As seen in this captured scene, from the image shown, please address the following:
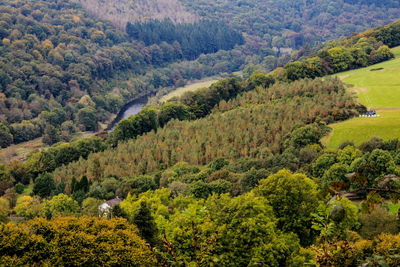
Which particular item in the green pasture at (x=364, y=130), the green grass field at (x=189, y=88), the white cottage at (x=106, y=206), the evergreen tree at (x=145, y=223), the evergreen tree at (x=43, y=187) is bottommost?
the green grass field at (x=189, y=88)

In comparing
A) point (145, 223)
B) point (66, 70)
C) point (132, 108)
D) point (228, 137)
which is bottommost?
point (132, 108)

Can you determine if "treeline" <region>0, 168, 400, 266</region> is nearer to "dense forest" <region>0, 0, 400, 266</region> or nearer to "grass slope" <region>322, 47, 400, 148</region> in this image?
"dense forest" <region>0, 0, 400, 266</region>

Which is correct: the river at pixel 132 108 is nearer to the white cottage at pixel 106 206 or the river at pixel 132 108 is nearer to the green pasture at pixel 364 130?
the white cottage at pixel 106 206

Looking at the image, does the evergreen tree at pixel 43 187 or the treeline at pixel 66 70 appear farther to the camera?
the treeline at pixel 66 70

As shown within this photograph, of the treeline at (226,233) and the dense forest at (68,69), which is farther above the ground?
the treeline at (226,233)

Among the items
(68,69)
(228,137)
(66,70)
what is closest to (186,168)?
(228,137)

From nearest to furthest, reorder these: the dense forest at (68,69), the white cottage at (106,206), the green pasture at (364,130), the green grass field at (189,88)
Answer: the white cottage at (106,206) → the green pasture at (364,130) → the dense forest at (68,69) → the green grass field at (189,88)

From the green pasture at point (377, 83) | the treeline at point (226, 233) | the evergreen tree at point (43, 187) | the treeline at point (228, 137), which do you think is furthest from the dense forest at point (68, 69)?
the treeline at point (226, 233)

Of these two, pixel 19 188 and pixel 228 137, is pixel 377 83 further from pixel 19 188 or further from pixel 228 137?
pixel 19 188

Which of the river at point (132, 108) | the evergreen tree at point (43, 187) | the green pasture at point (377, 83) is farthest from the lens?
the river at point (132, 108)
